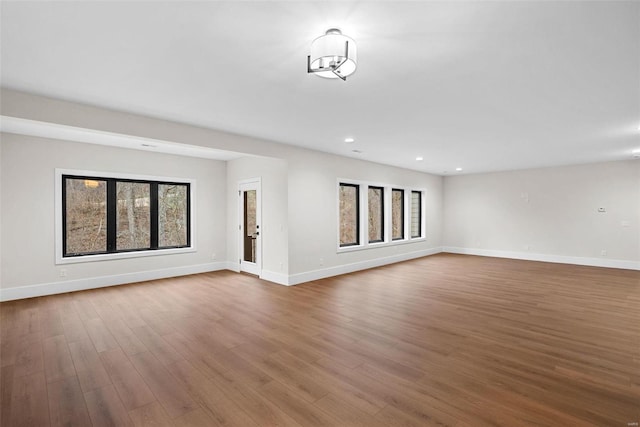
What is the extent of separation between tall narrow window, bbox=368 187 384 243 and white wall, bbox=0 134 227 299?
4785mm

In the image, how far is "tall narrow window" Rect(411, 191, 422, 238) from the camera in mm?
9530

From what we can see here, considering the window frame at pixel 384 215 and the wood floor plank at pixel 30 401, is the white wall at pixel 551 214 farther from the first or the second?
the wood floor plank at pixel 30 401

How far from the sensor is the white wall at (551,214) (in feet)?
24.0

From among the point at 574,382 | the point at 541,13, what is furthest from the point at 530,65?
the point at 574,382

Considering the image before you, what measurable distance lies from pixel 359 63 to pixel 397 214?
268 inches

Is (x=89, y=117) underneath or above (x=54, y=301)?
above

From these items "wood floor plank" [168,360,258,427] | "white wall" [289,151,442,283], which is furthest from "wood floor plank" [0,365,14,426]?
"white wall" [289,151,442,283]

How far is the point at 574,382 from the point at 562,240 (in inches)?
286

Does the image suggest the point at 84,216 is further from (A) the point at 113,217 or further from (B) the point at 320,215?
(B) the point at 320,215

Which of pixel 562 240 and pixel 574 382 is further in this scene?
pixel 562 240

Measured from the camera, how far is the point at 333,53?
2.00 meters

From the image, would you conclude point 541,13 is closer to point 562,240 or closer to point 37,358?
point 37,358

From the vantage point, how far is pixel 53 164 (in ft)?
16.9

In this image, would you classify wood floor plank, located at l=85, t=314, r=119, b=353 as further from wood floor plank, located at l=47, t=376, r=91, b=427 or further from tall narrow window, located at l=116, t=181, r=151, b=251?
tall narrow window, located at l=116, t=181, r=151, b=251
